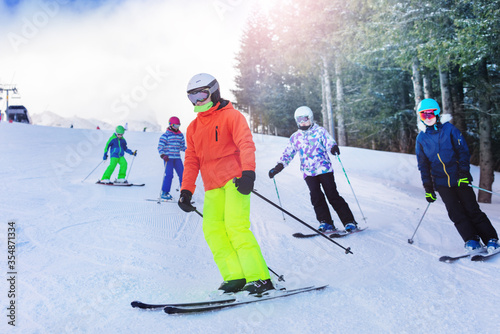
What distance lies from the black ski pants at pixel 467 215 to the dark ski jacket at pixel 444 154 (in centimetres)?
14

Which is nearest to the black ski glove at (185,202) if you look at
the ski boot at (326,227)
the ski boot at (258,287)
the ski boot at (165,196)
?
the ski boot at (258,287)

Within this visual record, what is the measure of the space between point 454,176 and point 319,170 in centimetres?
181

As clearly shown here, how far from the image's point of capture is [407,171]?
13367 mm

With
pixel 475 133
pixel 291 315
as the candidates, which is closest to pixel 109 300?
pixel 291 315

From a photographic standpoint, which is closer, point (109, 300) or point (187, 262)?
point (109, 300)

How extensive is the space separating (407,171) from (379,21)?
6.44 meters

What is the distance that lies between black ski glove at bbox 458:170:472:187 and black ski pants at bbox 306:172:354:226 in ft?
5.14

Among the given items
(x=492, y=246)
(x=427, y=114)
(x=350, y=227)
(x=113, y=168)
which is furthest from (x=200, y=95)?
(x=113, y=168)

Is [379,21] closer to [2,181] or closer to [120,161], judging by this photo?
[120,161]

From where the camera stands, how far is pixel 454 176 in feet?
14.3

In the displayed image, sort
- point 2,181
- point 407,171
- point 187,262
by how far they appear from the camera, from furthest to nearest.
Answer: point 407,171
point 2,181
point 187,262

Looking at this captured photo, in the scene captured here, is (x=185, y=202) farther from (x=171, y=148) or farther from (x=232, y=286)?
(x=171, y=148)

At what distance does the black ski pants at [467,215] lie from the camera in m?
4.24

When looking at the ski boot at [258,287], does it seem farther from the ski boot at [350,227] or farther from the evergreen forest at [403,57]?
the evergreen forest at [403,57]
